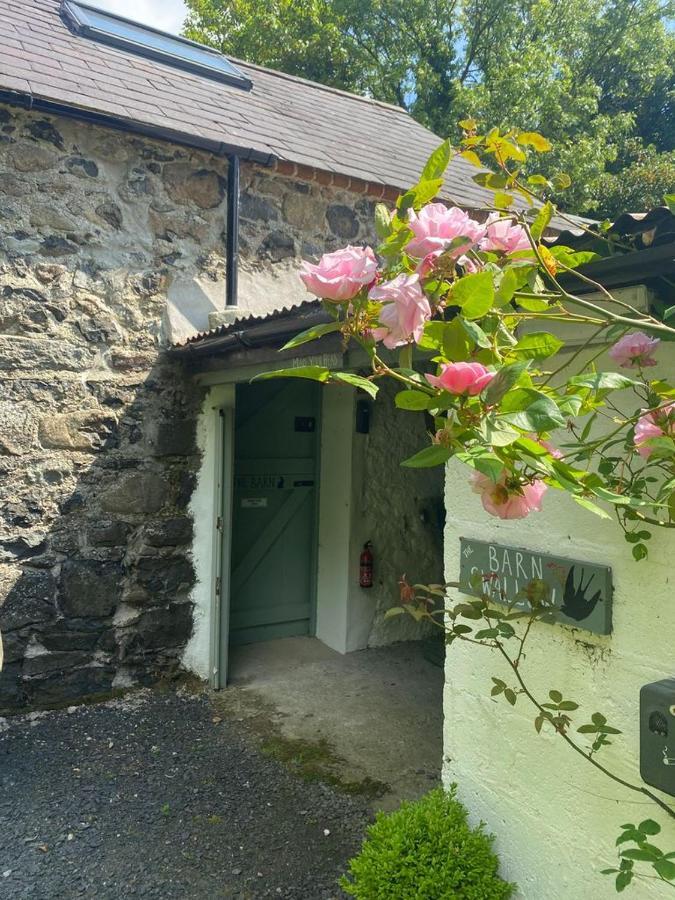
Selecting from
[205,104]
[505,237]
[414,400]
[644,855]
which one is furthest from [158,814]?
[205,104]

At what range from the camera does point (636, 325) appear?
1.53 meters

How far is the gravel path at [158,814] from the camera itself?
9.32ft

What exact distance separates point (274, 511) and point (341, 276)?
15.3 feet

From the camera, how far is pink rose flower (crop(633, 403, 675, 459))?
5.15 ft

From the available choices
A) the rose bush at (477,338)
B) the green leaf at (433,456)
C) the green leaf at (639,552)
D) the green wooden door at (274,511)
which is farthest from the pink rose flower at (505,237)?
the green wooden door at (274,511)

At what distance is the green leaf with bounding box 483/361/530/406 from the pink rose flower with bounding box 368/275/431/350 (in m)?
0.18

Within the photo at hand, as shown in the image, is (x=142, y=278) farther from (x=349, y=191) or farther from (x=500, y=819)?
(x=500, y=819)

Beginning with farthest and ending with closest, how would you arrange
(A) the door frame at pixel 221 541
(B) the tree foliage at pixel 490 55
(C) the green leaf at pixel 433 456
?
(B) the tree foliage at pixel 490 55, (A) the door frame at pixel 221 541, (C) the green leaf at pixel 433 456

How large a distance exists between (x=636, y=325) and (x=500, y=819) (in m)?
1.93

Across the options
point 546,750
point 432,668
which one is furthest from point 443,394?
point 432,668

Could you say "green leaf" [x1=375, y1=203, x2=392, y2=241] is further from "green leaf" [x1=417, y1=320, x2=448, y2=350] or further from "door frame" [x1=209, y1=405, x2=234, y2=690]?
"door frame" [x1=209, y1=405, x2=234, y2=690]

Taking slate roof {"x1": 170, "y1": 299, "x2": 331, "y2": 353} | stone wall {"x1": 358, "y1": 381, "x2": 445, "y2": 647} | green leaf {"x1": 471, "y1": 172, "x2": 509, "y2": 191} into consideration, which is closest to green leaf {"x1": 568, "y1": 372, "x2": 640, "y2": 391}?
green leaf {"x1": 471, "y1": 172, "x2": 509, "y2": 191}

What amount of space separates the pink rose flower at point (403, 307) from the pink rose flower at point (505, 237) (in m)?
0.42

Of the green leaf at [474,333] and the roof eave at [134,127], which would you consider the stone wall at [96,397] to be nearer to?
the roof eave at [134,127]
